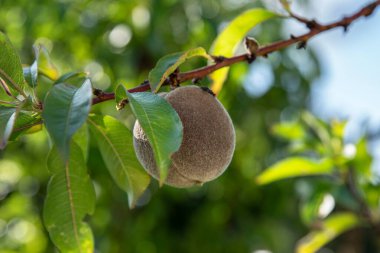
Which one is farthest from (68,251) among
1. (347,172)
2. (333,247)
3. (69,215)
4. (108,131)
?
(333,247)

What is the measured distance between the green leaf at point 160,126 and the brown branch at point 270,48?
0.15 m

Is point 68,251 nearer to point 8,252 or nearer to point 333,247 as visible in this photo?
point 8,252

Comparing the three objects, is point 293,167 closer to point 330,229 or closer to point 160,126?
point 330,229

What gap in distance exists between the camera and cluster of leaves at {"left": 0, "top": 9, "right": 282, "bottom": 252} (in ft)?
2.91

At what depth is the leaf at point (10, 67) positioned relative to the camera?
1090mm

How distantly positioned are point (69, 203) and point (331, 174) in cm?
114

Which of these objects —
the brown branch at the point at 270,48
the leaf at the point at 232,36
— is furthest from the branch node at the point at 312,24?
the leaf at the point at 232,36

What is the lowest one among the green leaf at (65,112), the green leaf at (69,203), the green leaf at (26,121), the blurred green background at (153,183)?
the blurred green background at (153,183)

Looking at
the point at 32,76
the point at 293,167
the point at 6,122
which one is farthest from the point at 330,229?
the point at 6,122

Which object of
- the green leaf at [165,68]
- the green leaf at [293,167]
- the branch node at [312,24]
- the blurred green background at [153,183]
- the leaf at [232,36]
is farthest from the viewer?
the blurred green background at [153,183]

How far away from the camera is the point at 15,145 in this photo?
10.4ft

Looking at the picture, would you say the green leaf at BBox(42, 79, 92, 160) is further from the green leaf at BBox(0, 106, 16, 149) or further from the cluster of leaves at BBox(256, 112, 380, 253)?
the cluster of leaves at BBox(256, 112, 380, 253)

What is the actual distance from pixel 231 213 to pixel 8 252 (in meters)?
1.19

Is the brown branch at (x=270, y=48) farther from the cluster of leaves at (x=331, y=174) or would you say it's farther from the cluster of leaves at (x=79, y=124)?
the cluster of leaves at (x=331, y=174)
